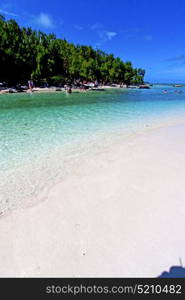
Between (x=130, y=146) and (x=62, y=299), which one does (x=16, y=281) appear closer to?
(x=62, y=299)

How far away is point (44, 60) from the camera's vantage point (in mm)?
53375

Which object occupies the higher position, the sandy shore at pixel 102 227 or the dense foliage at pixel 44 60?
the dense foliage at pixel 44 60

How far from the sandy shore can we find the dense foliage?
170ft

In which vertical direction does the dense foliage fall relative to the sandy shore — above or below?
above

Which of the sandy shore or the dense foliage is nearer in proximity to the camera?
the sandy shore

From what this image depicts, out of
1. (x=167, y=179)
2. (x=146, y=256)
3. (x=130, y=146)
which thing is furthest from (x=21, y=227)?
(x=130, y=146)

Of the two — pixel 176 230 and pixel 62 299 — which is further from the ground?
pixel 176 230

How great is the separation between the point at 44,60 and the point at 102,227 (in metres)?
59.3

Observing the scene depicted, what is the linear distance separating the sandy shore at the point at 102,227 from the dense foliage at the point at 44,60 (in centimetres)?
5193

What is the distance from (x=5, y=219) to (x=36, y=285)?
48.0 inches

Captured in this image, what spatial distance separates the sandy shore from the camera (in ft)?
7.05

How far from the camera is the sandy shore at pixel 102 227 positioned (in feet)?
7.05

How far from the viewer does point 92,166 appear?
484 centimetres

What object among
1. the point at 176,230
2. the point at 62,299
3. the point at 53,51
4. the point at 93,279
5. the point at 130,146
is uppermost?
the point at 53,51
